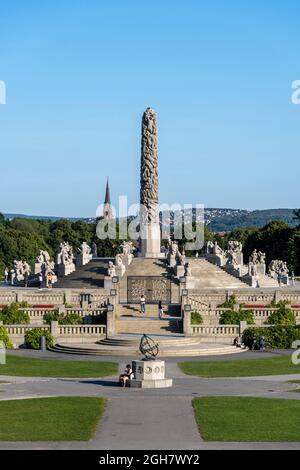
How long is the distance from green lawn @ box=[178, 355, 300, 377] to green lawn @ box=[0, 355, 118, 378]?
3.48 m

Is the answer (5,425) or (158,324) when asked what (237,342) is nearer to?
(158,324)

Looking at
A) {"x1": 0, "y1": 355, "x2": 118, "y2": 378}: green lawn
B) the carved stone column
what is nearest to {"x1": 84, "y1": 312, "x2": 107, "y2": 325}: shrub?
{"x1": 0, "y1": 355, "x2": 118, "y2": 378}: green lawn

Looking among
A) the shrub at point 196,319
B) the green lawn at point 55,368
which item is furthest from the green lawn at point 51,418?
the shrub at point 196,319

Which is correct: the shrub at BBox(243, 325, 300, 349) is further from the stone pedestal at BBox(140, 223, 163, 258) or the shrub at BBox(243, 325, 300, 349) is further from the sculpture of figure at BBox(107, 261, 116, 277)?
the stone pedestal at BBox(140, 223, 163, 258)

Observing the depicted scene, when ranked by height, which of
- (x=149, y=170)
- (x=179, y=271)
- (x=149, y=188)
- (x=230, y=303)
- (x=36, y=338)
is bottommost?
(x=36, y=338)

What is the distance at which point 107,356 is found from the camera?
4969cm

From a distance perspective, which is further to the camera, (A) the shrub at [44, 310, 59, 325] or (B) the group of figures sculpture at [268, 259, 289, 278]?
(B) the group of figures sculpture at [268, 259, 289, 278]

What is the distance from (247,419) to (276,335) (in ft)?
77.5

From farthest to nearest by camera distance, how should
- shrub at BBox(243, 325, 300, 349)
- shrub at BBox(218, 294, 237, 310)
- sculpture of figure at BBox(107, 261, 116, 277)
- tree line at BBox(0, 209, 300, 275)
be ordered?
tree line at BBox(0, 209, 300, 275) < sculpture of figure at BBox(107, 261, 116, 277) < shrub at BBox(218, 294, 237, 310) < shrub at BBox(243, 325, 300, 349)

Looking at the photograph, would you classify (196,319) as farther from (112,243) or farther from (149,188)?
(112,243)

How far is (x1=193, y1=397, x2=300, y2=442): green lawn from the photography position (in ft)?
88.8

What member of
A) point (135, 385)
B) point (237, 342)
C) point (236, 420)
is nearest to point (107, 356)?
point (237, 342)

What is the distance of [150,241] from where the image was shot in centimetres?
9162

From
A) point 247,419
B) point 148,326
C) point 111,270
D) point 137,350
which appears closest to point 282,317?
point 148,326
